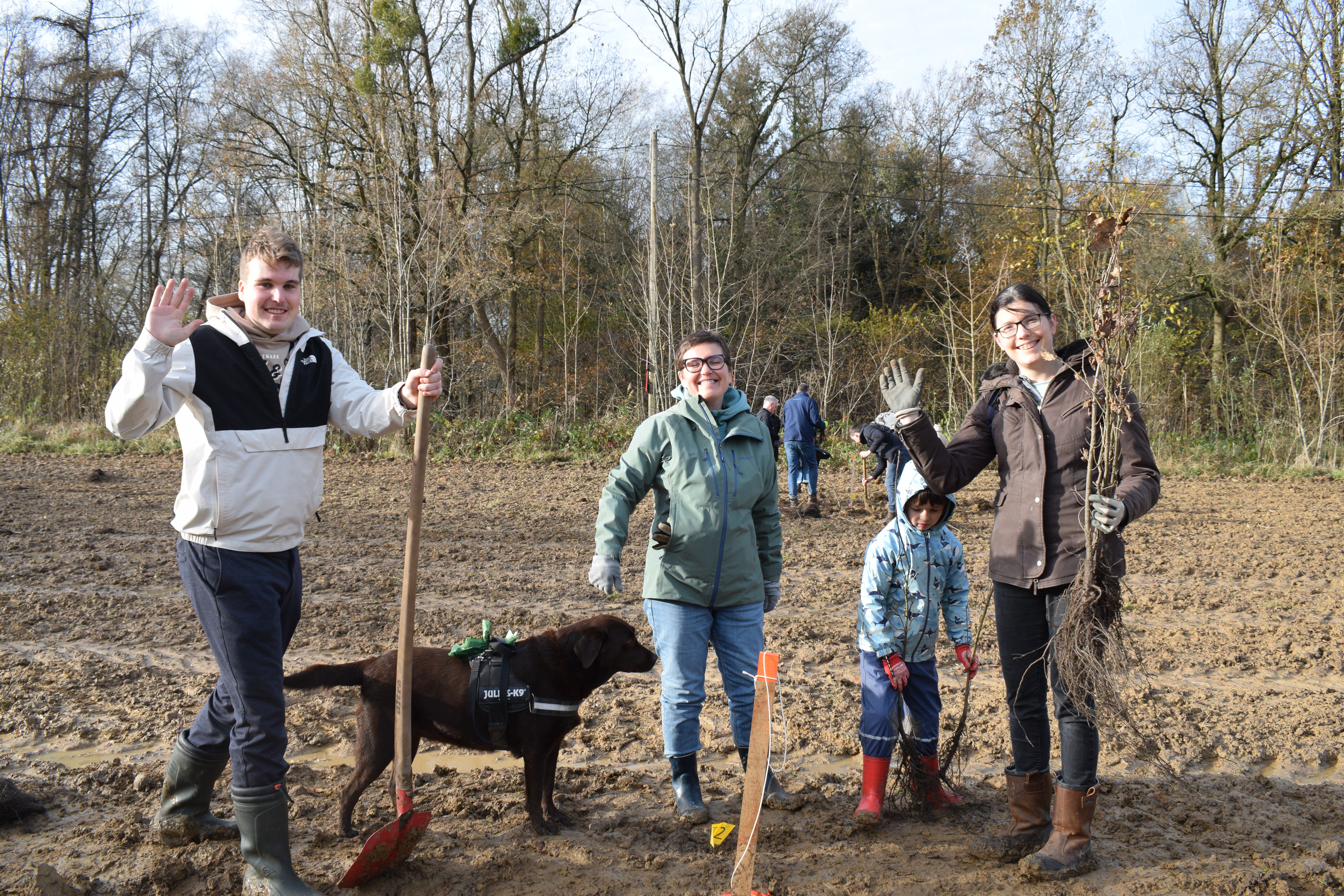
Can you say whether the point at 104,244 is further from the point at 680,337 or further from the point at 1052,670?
the point at 1052,670

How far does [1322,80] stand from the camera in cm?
2092

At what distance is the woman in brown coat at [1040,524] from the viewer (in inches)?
123

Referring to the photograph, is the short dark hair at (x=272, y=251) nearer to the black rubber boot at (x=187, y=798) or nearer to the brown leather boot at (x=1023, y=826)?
the black rubber boot at (x=187, y=798)

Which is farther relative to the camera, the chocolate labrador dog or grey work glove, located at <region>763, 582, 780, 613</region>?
grey work glove, located at <region>763, 582, 780, 613</region>

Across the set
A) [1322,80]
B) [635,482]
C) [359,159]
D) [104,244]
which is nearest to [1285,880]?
[635,482]

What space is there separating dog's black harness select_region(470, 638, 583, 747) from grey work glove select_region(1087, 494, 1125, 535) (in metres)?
2.19

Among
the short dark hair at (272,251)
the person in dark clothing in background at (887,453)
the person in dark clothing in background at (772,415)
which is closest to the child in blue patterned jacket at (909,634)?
the person in dark clothing in background at (887,453)

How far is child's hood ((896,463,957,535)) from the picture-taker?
12.0 feet

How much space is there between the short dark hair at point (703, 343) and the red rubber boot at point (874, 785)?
5.93 ft

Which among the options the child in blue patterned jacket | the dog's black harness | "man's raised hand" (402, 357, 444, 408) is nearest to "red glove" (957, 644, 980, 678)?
the child in blue patterned jacket

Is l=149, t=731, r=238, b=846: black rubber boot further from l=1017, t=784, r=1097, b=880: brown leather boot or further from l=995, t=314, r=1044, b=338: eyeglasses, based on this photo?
l=995, t=314, r=1044, b=338: eyeglasses

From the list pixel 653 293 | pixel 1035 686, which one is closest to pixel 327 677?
pixel 1035 686

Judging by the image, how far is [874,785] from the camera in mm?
3656

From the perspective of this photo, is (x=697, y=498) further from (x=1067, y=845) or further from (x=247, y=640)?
(x=1067, y=845)
